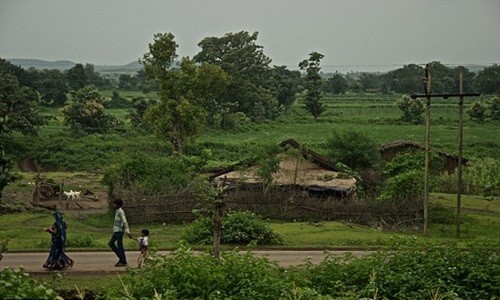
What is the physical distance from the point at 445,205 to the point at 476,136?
Result: 3025 cm

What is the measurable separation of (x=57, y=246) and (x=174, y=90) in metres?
26.0

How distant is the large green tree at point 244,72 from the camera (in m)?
67.8

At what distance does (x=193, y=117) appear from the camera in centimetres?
4081

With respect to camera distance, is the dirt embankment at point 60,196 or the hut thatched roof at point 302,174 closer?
the dirt embankment at point 60,196

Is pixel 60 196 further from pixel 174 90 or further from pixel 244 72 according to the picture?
pixel 244 72

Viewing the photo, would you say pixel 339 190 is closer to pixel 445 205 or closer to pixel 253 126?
pixel 445 205

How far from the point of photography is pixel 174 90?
136 ft

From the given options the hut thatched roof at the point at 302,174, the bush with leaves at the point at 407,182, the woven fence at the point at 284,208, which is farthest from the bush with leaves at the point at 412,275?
the hut thatched roof at the point at 302,174

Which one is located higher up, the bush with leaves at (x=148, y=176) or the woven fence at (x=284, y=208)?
the bush with leaves at (x=148, y=176)

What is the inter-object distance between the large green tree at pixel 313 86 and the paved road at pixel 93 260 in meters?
52.6

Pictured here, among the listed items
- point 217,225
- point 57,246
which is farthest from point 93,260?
point 217,225

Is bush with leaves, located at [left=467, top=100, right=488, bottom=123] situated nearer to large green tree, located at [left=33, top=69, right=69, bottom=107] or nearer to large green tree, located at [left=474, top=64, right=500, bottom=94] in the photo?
large green tree, located at [left=474, top=64, right=500, bottom=94]

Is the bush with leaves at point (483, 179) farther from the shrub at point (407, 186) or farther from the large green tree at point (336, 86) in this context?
the large green tree at point (336, 86)

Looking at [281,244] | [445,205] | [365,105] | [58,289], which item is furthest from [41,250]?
[365,105]
